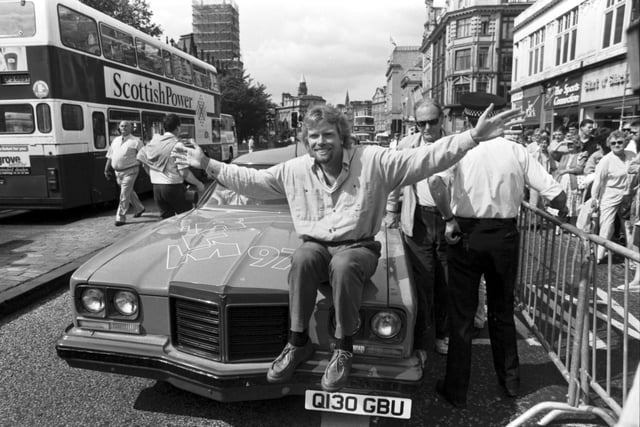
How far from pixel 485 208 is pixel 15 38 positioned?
10.1 m

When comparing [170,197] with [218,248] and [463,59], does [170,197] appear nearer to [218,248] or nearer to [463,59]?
[218,248]

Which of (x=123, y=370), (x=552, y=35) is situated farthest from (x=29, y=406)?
(x=552, y=35)

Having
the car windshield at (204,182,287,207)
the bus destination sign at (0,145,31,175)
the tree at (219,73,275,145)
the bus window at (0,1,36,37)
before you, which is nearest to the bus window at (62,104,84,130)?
the bus destination sign at (0,145,31,175)

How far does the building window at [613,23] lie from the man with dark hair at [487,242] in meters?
20.8

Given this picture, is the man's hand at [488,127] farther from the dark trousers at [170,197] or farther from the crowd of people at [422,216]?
the dark trousers at [170,197]

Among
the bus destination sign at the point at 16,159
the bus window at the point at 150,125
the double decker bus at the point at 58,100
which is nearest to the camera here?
the double decker bus at the point at 58,100

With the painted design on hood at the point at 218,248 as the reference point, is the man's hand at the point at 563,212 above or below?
A: above

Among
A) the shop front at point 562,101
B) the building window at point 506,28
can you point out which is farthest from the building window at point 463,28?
the shop front at point 562,101

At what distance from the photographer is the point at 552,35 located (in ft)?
91.1

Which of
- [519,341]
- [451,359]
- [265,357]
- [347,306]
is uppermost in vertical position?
[347,306]

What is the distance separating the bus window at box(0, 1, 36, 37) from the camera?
9484mm

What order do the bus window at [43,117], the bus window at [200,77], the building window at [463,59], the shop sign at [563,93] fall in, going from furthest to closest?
the building window at [463,59] → the shop sign at [563,93] → the bus window at [200,77] → the bus window at [43,117]

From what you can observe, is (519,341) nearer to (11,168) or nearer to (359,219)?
(359,219)

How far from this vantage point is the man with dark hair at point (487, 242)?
3289 millimetres
